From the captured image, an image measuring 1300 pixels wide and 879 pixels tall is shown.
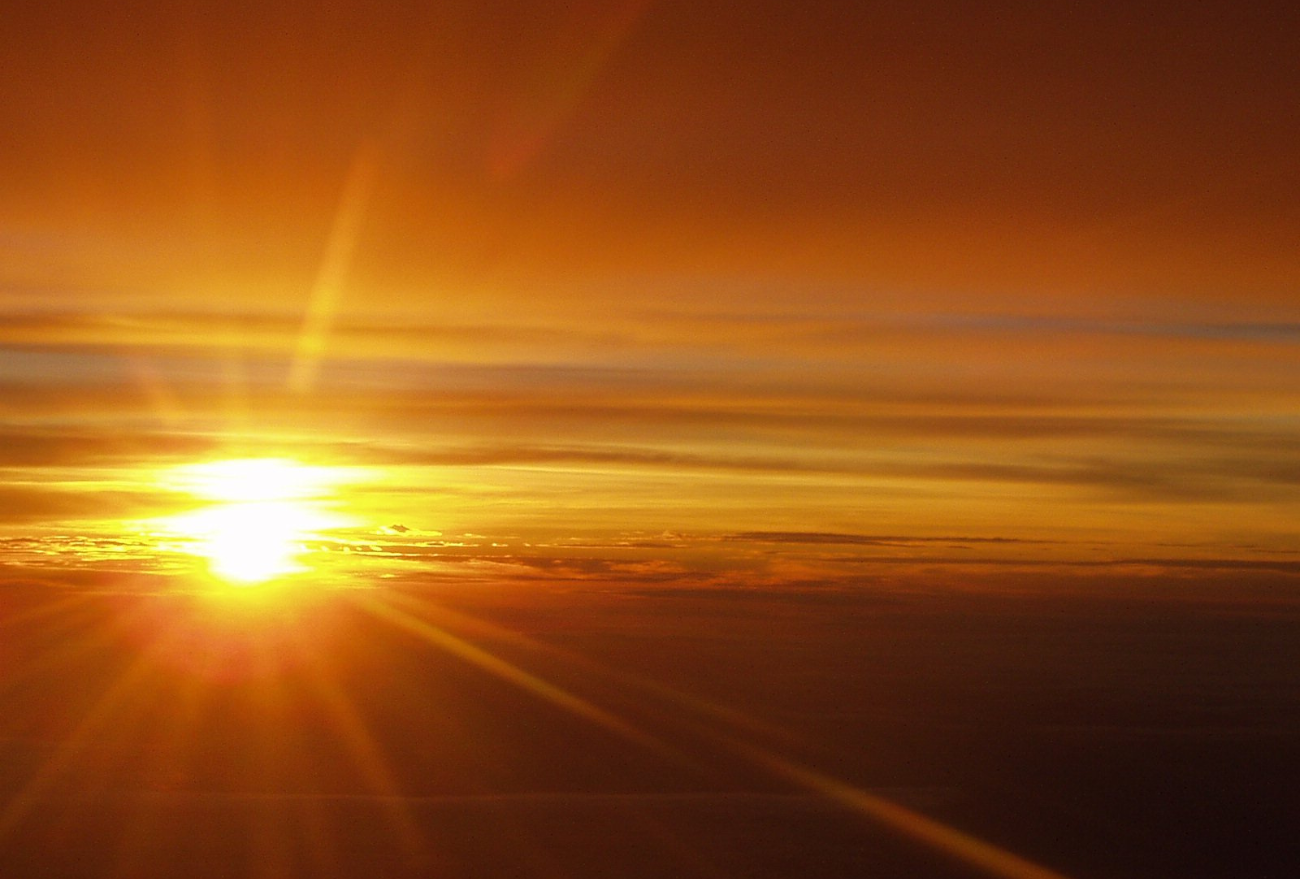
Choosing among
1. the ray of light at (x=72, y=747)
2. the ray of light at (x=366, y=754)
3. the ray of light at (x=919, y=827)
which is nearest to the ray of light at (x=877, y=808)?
the ray of light at (x=919, y=827)

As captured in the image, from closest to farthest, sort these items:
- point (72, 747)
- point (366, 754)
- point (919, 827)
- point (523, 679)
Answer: point (919, 827), point (72, 747), point (366, 754), point (523, 679)

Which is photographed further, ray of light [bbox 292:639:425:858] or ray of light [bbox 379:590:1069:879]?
ray of light [bbox 292:639:425:858]

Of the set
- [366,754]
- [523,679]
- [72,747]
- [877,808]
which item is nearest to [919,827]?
[877,808]

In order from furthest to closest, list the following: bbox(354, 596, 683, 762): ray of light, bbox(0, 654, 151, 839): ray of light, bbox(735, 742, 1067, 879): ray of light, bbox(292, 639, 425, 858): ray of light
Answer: bbox(354, 596, 683, 762): ray of light
bbox(292, 639, 425, 858): ray of light
bbox(0, 654, 151, 839): ray of light
bbox(735, 742, 1067, 879): ray of light

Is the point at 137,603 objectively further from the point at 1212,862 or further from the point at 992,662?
the point at 1212,862

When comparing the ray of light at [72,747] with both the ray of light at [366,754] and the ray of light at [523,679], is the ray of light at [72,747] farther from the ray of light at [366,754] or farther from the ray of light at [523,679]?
the ray of light at [523,679]

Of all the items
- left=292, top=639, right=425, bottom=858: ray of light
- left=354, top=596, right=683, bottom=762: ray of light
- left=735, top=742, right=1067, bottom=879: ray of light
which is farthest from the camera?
left=354, top=596, right=683, bottom=762: ray of light

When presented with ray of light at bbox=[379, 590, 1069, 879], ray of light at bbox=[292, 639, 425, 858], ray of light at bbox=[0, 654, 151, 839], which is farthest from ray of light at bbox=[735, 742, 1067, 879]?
ray of light at bbox=[0, 654, 151, 839]

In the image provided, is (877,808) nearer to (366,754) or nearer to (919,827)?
(919,827)

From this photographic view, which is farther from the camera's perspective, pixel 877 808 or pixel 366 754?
pixel 366 754

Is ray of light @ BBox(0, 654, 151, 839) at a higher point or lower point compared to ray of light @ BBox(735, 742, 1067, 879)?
higher

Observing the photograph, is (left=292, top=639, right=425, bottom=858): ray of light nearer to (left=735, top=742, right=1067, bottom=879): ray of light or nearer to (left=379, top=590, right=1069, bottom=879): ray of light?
(left=379, top=590, right=1069, bottom=879): ray of light
